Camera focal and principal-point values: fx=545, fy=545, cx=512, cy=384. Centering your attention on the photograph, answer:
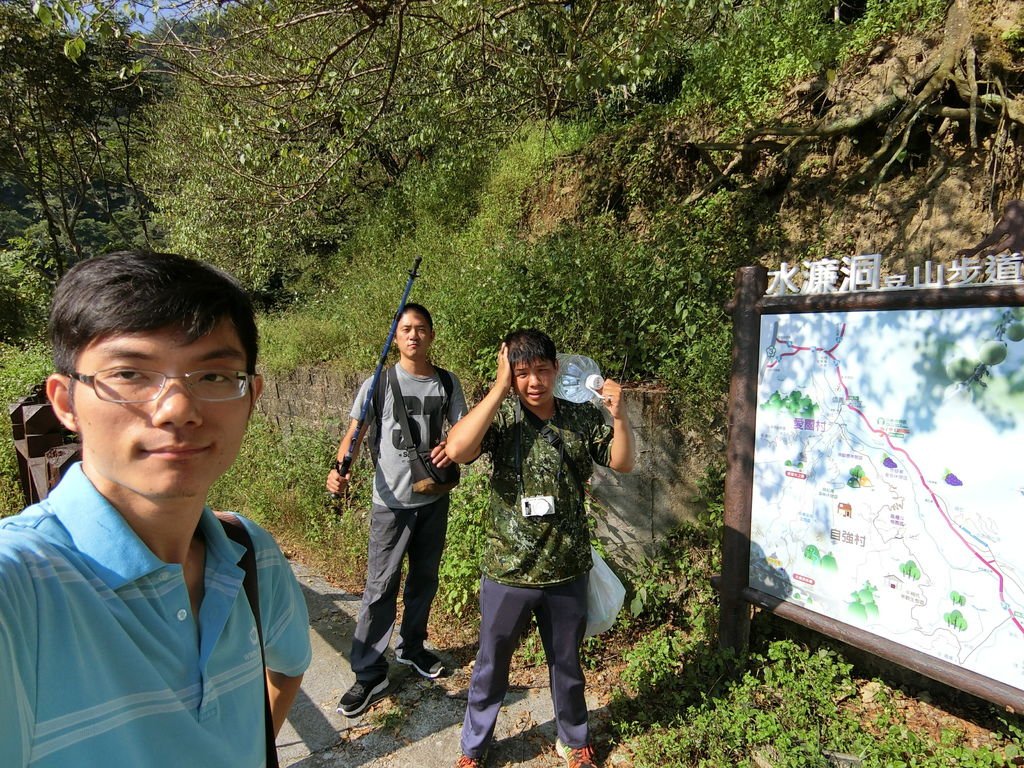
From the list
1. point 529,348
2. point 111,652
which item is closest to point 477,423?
point 529,348

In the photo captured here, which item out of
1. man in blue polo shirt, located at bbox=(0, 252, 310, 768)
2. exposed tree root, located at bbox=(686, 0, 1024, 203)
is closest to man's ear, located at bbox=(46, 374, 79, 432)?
man in blue polo shirt, located at bbox=(0, 252, 310, 768)

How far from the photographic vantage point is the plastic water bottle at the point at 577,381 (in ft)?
8.27

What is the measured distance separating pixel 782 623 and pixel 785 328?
5.42 ft

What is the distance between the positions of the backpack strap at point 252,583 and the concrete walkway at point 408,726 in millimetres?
1759

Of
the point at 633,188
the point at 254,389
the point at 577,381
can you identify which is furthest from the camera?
the point at 633,188

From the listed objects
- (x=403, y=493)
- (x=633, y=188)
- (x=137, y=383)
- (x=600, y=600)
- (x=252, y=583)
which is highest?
(x=633, y=188)

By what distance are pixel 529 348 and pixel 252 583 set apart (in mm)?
1437

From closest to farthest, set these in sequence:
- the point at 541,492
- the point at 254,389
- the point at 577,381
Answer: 1. the point at 254,389
2. the point at 541,492
3. the point at 577,381

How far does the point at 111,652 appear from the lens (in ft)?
2.84

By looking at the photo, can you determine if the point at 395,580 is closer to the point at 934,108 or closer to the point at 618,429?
the point at 618,429

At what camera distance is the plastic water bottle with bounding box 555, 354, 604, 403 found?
2.52 m

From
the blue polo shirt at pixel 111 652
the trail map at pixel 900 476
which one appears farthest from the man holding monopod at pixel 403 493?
the blue polo shirt at pixel 111 652

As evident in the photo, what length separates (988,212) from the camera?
4137 millimetres

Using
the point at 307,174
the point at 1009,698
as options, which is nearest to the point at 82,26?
the point at 307,174
